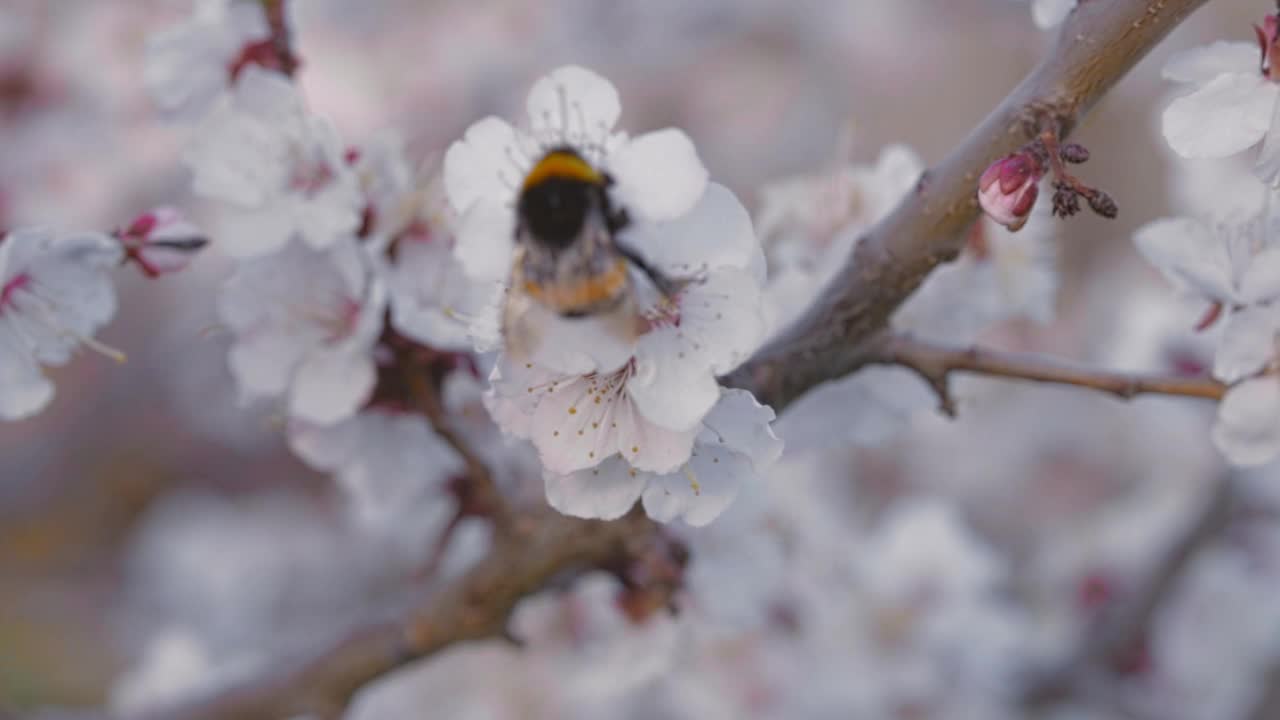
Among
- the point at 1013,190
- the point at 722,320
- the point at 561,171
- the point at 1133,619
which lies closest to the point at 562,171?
the point at 561,171

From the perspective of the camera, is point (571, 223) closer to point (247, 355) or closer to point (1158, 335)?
point (247, 355)

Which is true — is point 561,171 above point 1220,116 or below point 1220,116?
below

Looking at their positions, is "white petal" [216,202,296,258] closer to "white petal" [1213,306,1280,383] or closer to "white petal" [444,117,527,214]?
"white petal" [444,117,527,214]

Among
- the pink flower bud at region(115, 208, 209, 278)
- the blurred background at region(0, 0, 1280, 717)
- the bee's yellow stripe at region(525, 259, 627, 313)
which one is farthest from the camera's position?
the blurred background at region(0, 0, 1280, 717)

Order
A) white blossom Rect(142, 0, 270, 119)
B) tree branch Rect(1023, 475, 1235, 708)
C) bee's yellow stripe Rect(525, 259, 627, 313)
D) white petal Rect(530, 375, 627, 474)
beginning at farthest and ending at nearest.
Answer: tree branch Rect(1023, 475, 1235, 708), white blossom Rect(142, 0, 270, 119), white petal Rect(530, 375, 627, 474), bee's yellow stripe Rect(525, 259, 627, 313)

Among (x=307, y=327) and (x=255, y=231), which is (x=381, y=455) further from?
(x=255, y=231)

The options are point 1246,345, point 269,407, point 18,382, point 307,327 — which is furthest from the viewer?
point 269,407

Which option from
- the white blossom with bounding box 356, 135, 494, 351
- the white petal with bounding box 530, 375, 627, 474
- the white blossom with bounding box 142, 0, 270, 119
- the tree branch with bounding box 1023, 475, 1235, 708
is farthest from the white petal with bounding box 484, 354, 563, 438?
the tree branch with bounding box 1023, 475, 1235, 708
